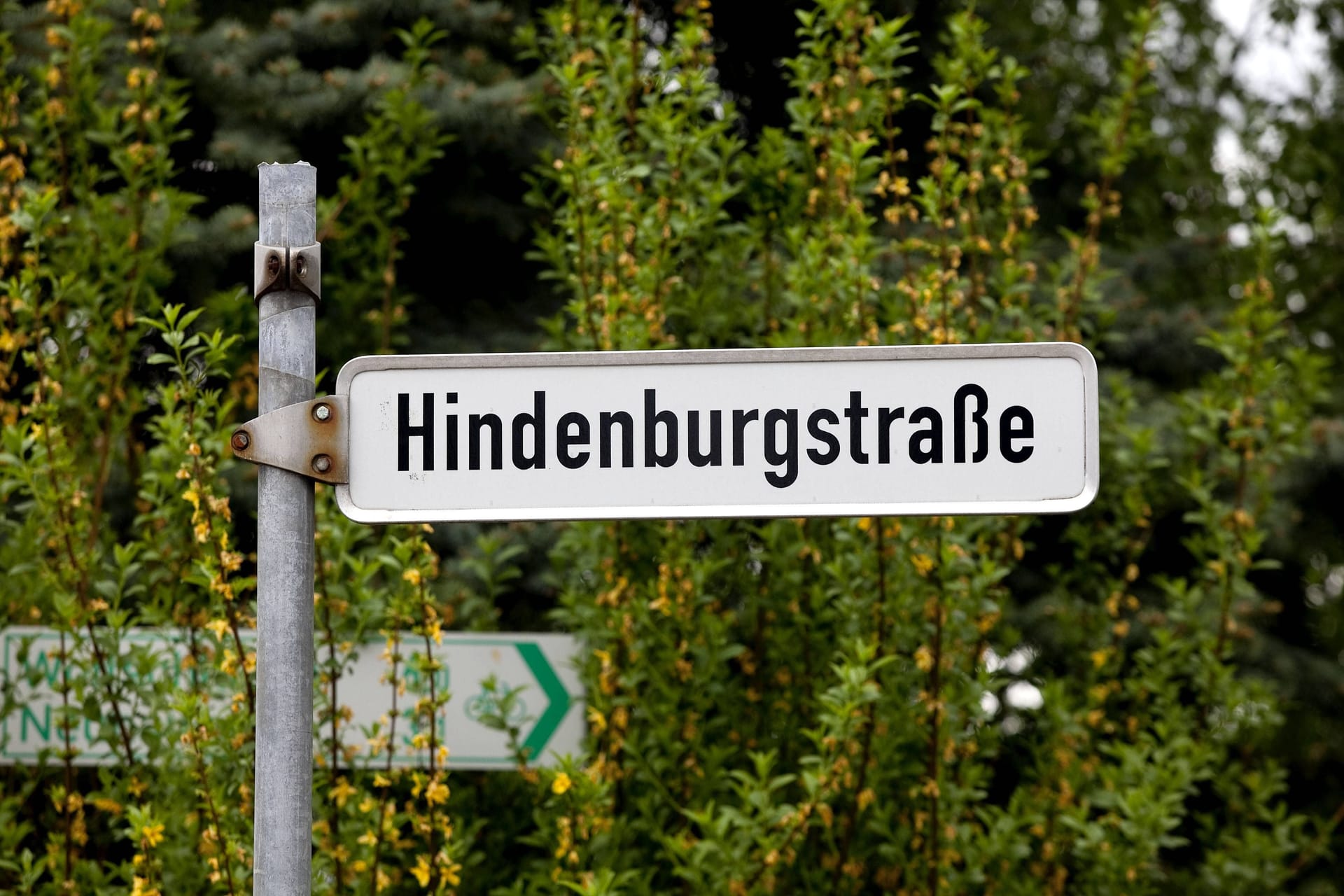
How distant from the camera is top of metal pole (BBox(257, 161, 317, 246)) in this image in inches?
65.4

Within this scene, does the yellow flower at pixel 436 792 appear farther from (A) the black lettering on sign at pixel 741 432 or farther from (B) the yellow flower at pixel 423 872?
(A) the black lettering on sign at pixel 741 432

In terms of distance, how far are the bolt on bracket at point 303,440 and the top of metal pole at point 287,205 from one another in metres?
0.20

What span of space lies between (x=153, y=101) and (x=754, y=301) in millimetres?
1782

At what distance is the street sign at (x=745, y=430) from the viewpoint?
5.64 ft

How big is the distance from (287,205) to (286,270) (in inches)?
3.7

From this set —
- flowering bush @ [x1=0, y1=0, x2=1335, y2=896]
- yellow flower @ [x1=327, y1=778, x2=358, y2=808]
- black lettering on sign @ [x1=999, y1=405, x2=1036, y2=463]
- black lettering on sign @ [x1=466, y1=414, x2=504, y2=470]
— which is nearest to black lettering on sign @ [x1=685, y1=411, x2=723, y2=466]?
black lettering on sign @ [x1=466, y1=414, x2=504, y2=470]

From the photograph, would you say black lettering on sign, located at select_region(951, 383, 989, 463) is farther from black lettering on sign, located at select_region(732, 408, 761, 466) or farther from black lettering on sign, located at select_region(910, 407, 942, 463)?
black lettering on sign, located at select_region(732, 408, 761, 466)

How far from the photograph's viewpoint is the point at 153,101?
12.5 feet

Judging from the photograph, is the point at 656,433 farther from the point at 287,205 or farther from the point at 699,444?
the point at 287,205

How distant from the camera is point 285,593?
160 cm

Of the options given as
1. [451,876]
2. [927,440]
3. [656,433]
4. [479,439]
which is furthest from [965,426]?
[451,876]

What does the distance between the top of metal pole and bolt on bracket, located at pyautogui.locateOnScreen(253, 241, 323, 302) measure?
2cm

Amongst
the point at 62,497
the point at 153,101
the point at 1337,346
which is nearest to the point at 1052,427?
the point at 62,497

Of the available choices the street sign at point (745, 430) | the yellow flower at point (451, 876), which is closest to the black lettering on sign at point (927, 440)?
the street sign at point (745, 430)
